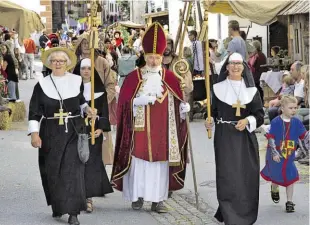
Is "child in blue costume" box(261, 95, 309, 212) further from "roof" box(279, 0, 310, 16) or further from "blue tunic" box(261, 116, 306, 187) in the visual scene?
"roof" box(279, 0, 310, 16)

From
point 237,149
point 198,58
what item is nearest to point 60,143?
point 237,149

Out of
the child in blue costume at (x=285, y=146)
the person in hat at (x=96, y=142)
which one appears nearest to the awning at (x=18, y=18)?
the person in hat at (x=96, y=142)

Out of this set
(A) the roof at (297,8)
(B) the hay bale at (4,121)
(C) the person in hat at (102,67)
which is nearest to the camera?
(C) the person in hat at (102,67)

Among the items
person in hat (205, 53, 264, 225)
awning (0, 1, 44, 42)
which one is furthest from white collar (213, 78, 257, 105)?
awning (0, 1, 44, 42)

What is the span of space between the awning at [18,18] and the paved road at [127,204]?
220 cm

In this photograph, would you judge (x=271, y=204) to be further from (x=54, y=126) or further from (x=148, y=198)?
(x=54, y=126)

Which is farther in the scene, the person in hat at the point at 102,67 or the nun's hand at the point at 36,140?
the person in hat at the point at 102,67

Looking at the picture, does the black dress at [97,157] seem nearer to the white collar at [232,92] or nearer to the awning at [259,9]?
the white collar at [232,92]

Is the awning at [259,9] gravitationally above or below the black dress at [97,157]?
above

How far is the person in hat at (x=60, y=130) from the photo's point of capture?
804 cm

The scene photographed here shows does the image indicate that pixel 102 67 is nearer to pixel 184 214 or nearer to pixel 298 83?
pixel 184 214

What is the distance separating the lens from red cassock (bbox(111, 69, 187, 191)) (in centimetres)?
859

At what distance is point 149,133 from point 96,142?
22.1 inches

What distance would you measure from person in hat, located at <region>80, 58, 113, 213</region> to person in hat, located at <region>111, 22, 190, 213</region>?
177 millimetres
